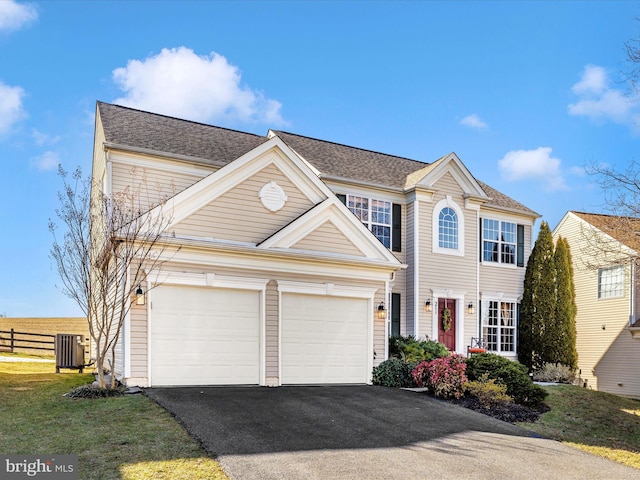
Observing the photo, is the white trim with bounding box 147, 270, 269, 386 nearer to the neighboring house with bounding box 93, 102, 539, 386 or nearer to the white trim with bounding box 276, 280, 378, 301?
the neighboring house with bounding box 93, 102, 539, 386

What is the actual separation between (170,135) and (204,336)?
23.7ft

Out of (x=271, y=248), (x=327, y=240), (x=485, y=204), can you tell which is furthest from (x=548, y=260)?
(x=271, y=248)

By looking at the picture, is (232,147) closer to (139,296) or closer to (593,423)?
(139,296)

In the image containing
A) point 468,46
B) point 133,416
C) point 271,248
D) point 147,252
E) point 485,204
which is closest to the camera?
point 133,416

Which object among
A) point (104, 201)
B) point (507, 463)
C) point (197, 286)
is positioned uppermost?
point (104, 201)

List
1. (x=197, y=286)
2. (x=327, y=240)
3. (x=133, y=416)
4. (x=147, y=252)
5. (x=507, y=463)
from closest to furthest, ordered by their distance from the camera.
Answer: (x=507, y=463) < (x=133, y=416) < (x=147, y=252) < (x=197, y=286) < (x=327, y=240)

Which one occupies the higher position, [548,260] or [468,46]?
[468,46]

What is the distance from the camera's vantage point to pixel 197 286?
12328 millimetres

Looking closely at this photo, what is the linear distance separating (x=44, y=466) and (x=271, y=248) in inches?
296

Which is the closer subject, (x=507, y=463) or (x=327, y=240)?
(x=507, y=463)

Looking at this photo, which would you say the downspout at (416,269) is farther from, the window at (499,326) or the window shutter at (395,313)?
the window at (499,326)

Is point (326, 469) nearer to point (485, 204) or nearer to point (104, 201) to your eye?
point (104, 201)

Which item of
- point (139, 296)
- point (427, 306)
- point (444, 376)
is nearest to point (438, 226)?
point (427, 306)

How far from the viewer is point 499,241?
Result: 20500mm
